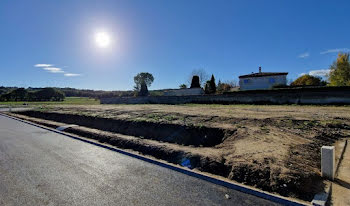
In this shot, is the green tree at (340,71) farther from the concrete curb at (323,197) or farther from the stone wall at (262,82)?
the concrete curb at (323,197)

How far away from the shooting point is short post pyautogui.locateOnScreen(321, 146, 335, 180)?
3.84 metres

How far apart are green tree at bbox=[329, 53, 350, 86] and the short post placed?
37.2 metres

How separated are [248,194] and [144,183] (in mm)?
2076

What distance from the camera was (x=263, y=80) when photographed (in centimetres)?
3372

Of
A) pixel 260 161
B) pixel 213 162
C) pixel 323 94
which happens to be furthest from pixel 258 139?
pixel 323 94

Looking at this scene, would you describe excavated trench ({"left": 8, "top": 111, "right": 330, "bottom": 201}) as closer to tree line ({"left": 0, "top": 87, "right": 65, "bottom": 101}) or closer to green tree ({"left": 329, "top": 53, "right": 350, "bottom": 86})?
green tree ({"left": 329, "top": 53, "right": 350, "bottom": 86})

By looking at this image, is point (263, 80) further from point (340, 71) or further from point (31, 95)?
point (31, 95)

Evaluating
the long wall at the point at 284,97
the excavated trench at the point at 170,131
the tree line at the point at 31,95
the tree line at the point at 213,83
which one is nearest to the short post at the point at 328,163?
the excavated trench at the point at 170,131

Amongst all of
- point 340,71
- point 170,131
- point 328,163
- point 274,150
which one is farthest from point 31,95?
point 340,71

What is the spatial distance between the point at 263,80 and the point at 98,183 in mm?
34699

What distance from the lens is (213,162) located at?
4.95 m

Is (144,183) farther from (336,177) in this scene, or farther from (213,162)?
(336,177)

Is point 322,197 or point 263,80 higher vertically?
point 263,80

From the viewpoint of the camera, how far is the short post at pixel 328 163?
3.84 meters
